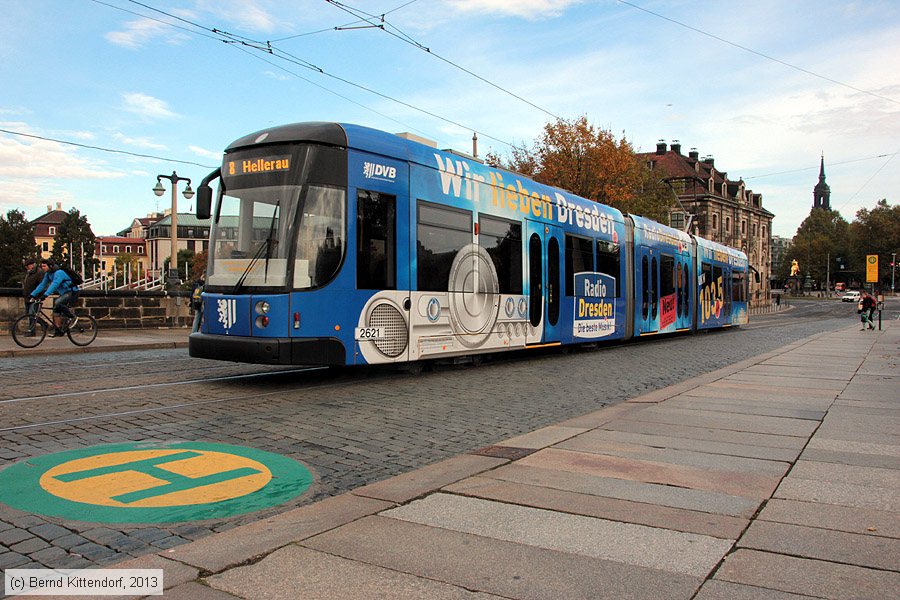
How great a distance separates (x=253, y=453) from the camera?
18.9ft

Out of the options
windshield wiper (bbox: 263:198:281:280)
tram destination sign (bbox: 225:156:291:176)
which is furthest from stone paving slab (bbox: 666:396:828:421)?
tram destination sign (bbox: 225:156:291:176)

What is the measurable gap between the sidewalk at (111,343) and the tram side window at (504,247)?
8479mm

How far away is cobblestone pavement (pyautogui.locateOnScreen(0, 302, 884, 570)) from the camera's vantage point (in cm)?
389

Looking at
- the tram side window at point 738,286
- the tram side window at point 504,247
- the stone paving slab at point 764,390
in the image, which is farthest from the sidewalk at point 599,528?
the tram side window at point 738,286

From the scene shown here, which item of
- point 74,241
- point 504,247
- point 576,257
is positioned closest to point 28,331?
point 504,247

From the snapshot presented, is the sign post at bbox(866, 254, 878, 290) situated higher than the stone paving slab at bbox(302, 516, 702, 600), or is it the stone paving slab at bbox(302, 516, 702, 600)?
the sign post at bbox(866, 254, 878, 290)

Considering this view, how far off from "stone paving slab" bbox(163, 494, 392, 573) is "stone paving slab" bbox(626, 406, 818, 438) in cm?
401

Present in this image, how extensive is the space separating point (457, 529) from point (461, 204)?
8.40m

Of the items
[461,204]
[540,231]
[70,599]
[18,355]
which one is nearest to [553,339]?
[540,231]

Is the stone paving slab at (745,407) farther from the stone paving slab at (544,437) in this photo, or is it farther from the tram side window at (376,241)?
the tram side window at (376,241)

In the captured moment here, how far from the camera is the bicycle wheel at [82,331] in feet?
50.9

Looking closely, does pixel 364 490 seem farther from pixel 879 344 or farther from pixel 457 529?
pixel 879 344

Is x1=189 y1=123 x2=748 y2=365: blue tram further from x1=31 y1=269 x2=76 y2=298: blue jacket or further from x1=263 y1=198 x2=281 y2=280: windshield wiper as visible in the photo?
x1=31 y1=269 x2=76 y2=298: blue jacket

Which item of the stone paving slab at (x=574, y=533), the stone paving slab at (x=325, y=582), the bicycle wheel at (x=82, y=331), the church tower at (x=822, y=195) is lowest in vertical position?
the stone paving slab at (x=574, y=533)
